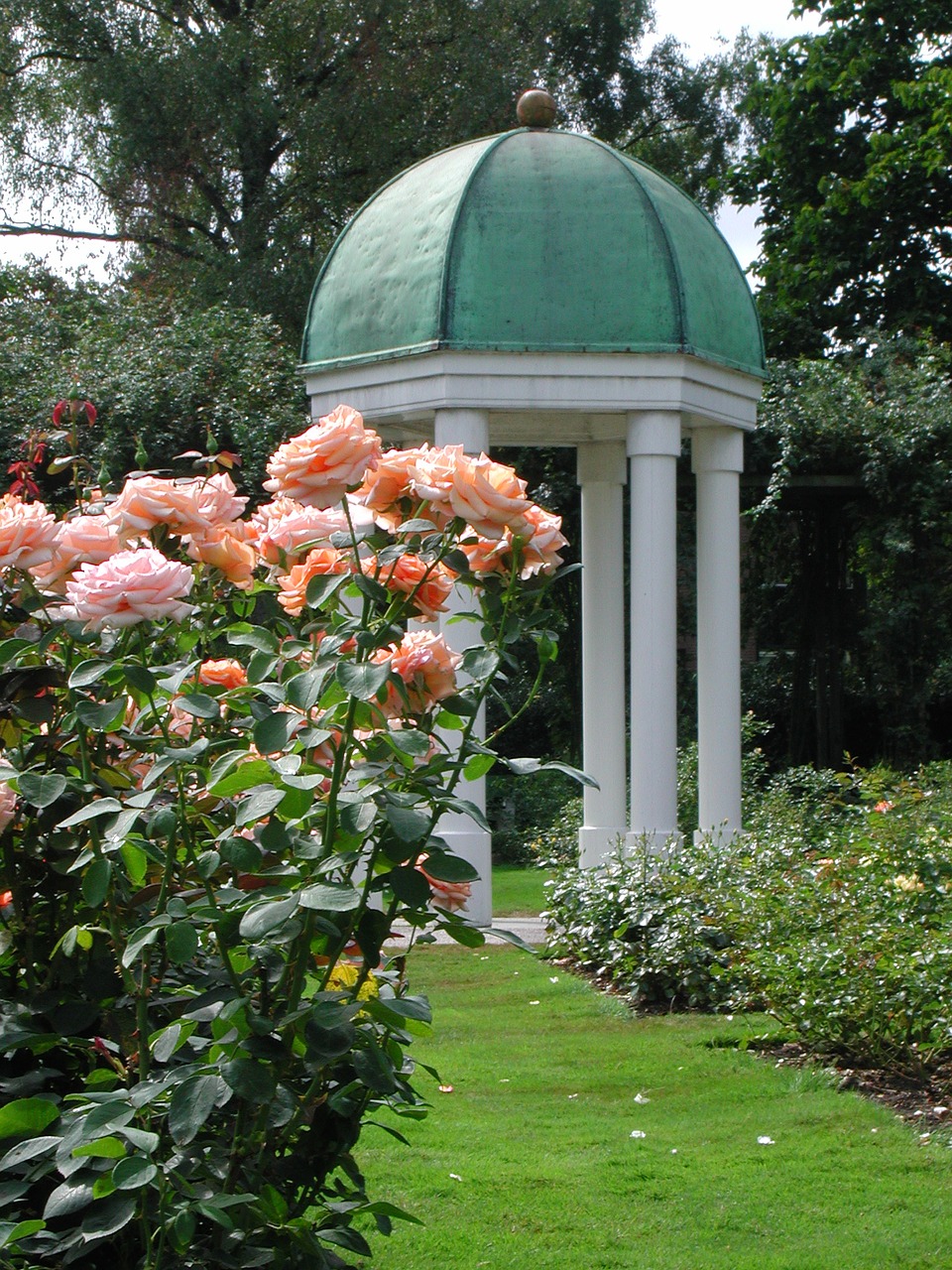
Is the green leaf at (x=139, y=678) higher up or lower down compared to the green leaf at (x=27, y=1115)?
higher up

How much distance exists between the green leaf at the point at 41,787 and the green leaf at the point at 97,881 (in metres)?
0.12

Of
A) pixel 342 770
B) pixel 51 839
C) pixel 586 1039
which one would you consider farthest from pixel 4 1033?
pixel 586 1039

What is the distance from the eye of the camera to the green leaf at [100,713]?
2.32 meters

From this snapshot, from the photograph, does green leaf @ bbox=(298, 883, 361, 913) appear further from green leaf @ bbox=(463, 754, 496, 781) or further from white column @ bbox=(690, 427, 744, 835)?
white column @ bbox=(690, 427, 744, 835)

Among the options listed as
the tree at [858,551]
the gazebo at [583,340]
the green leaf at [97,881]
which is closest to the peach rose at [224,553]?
the green leaf at [97,881]

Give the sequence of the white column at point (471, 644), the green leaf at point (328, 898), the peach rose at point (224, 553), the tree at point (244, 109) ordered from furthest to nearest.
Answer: the tree at point (244, 109)
the white column at point (471, 644)
the peach rose at point (224, 553)
the green leaf at point (328, 898)

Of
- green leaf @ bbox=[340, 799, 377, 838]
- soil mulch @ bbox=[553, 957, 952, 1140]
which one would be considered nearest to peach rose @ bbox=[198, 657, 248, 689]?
green leaf @ bbox=[340, 799, 377, 838]

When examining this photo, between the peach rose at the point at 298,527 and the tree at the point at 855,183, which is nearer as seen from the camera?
the peach rose at the point at 298,527

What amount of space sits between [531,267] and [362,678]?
744 cm

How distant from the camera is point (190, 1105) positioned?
215 centimetres

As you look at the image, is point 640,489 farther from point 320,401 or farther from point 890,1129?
point 890,1129

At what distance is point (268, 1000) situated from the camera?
2.33 m

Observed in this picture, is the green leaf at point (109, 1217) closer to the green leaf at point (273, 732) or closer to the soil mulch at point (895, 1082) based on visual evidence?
the green leaf at point (273, 732)

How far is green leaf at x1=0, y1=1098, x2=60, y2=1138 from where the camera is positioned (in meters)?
2.34
